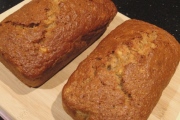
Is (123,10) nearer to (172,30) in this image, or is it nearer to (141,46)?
(172,30)

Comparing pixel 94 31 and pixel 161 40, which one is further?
pixel 94 31

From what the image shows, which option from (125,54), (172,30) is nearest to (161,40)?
(125,54)

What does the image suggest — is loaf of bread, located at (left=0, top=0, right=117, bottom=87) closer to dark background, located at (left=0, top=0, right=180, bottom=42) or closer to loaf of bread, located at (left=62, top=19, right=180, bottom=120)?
loaf of bread, located at (left=62, top=19, right=180, bottom=120)

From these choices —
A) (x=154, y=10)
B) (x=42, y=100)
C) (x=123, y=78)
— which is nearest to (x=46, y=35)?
(x=42, y=100)

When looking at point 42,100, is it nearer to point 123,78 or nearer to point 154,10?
point 123,78

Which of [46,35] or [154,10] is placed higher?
[46,35]

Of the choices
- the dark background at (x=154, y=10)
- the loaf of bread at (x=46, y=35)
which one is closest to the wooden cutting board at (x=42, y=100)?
the loaf of bread at (x=46, y=35)

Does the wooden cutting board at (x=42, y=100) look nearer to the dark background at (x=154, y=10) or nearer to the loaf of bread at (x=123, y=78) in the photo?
the loaf of bread at (x=123, y=78)
